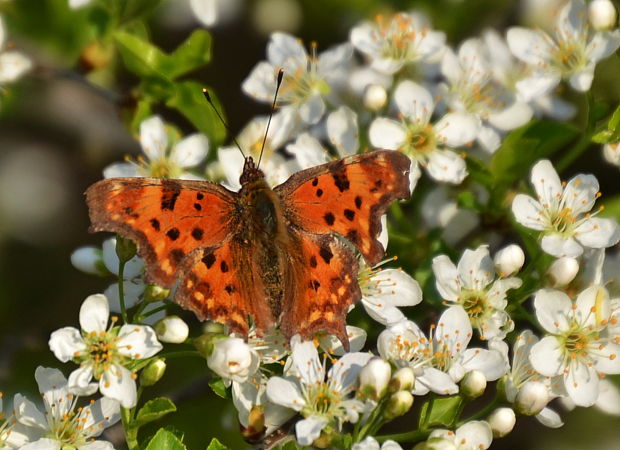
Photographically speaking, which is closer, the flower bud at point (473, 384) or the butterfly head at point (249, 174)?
the flower bud at point (473, 384)

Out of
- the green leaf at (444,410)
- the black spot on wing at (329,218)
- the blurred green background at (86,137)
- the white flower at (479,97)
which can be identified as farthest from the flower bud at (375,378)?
the white flower at (479,97)

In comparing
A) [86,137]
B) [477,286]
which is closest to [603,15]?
[477,286]

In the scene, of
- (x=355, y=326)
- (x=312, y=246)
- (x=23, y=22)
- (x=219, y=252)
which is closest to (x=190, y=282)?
(x=219, y=252)

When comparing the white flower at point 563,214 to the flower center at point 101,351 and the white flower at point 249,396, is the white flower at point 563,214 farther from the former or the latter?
the flower center at point 101,351

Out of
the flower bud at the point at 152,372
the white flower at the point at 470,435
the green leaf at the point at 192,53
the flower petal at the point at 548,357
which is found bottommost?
the white flower at the point at 470,435

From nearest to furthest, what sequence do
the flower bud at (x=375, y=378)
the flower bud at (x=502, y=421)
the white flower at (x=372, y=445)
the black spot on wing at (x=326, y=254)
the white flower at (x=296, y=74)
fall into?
the white flower at (x=372, y=445) < the flower bud at (x=375, y=378) < the flower bud at (x=502, y=421) < the black spot on wing at (x=326, y=254) < the white flower at (x=296, y=74)

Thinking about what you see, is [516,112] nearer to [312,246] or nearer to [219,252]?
[312,246]

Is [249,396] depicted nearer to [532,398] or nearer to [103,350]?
[103,350]

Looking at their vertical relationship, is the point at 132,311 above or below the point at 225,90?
below
